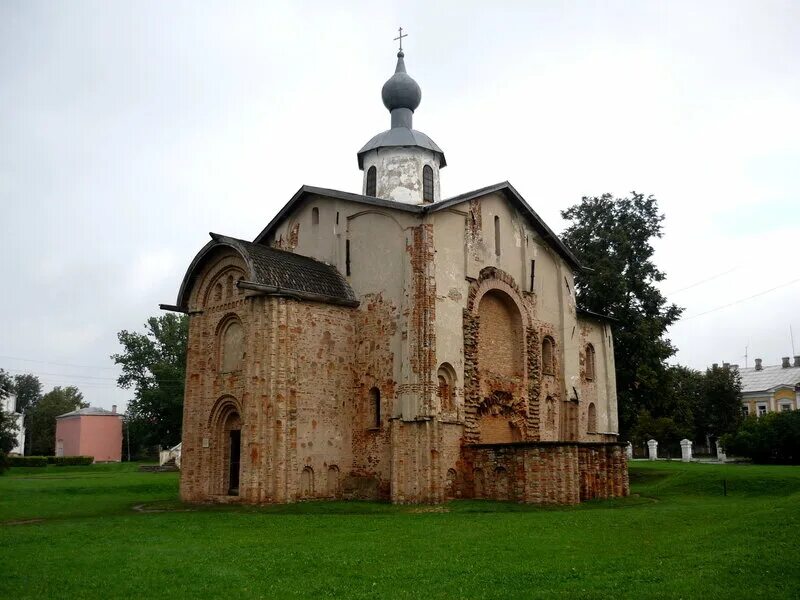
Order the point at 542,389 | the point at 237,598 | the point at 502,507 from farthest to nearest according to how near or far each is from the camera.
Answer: the point at 542,389
the point at 502,507
the point at 237,598

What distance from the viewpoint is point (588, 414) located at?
28.4 metres

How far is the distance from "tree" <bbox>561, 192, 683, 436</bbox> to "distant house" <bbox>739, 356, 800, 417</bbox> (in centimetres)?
2673

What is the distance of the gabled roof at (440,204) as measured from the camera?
21047 mm

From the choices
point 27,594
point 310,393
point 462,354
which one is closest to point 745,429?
point 462,354

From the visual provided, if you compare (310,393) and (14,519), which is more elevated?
(310,393)

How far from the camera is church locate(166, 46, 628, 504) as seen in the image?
63.5 ft

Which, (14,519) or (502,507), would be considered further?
(502,507)

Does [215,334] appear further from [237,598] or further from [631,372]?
[631,372]

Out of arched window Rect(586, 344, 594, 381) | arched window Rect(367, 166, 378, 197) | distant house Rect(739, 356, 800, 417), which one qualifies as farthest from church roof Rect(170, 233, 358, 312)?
distant house Rect(739, 356, 800, 417)

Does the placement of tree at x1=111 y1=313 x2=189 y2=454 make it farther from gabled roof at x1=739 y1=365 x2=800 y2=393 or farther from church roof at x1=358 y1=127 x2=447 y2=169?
gabled roof at x1=739 y1=365 x2=800 y2=393

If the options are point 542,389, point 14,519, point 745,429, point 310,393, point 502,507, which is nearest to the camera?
point 14,519

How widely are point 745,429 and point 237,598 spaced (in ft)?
111

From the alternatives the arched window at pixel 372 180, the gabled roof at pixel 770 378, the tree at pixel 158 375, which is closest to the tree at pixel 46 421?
the tree at pixel 158 375

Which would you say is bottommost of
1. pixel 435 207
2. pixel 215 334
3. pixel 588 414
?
pixel 588 414
